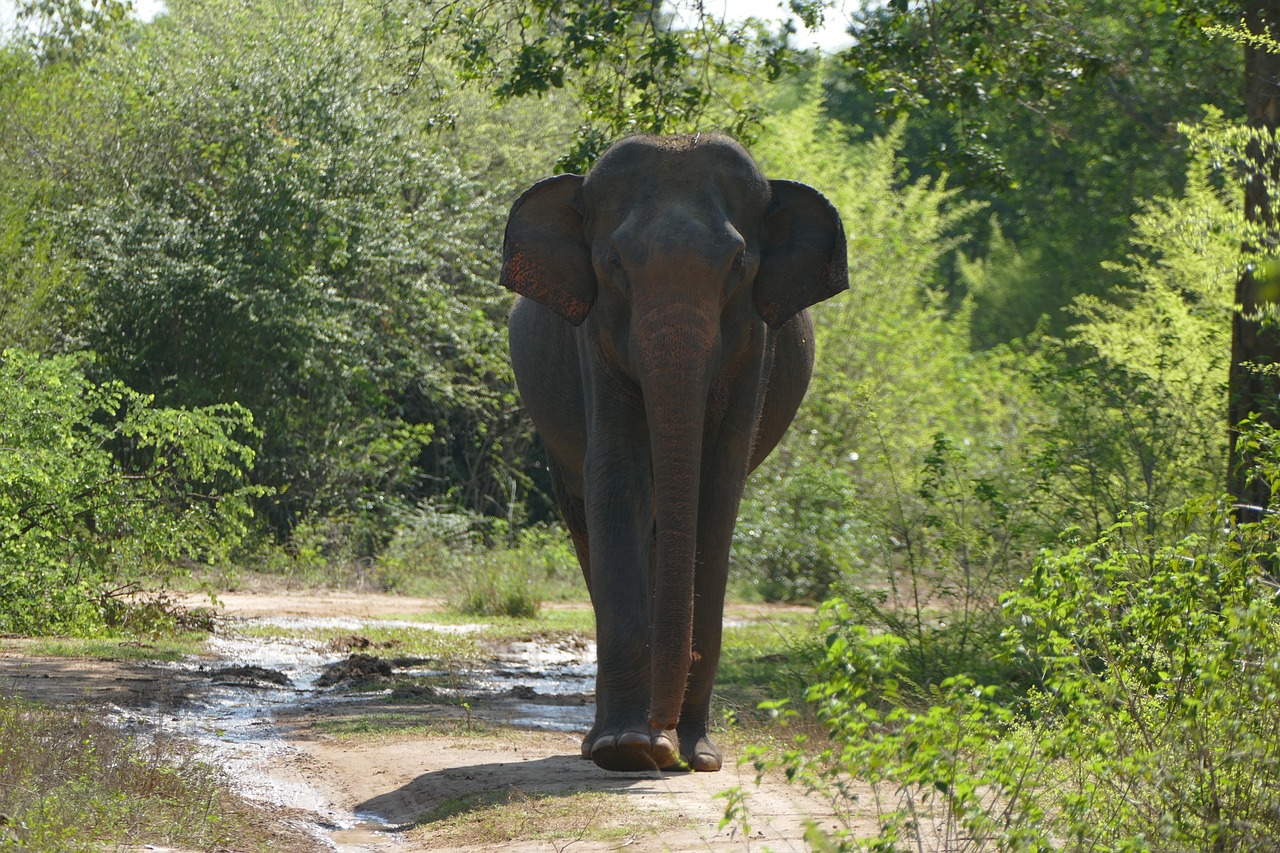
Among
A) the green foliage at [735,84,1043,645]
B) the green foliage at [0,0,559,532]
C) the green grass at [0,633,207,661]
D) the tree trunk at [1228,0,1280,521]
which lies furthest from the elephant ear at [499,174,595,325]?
the green foliage at [0,0,559,532]

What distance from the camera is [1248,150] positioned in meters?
10.8

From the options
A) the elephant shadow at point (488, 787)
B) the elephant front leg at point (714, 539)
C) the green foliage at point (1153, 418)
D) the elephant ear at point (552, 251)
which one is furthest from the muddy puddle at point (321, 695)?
the green foliage at point (1153, 418)

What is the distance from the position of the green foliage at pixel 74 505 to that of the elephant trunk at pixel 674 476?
6.55 meters

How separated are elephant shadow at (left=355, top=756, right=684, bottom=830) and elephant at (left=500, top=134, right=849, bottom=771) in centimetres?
15

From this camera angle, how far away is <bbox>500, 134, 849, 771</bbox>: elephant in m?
6.62

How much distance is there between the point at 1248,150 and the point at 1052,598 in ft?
21.2

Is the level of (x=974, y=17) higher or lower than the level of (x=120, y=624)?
higher

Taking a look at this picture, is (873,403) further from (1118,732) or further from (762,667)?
(1118,732)

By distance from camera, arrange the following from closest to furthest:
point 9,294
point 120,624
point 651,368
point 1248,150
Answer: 1. point 651,368
2. point 1248,150
3. point 120,624
4. point 9,294

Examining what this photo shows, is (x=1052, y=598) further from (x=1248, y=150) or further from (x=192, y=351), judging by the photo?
(x=192, y=351)

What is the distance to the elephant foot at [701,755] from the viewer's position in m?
7.21

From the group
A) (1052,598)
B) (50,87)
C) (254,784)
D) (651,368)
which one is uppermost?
(50,87)

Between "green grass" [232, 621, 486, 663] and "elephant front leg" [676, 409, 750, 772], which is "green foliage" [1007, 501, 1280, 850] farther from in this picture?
"green grass" [232, 621, 486, 663]

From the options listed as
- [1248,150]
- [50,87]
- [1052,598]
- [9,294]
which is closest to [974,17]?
[1248,150]
